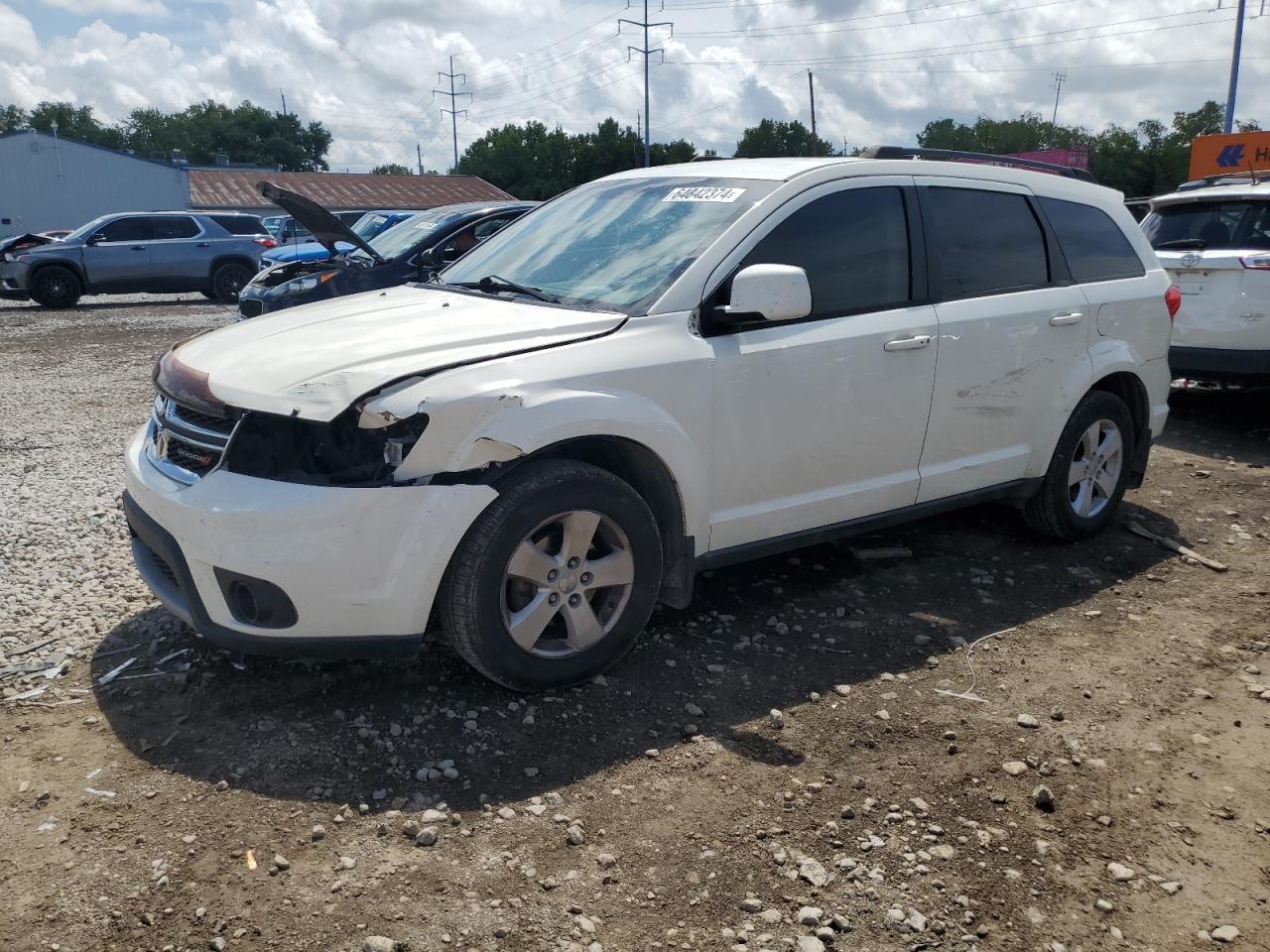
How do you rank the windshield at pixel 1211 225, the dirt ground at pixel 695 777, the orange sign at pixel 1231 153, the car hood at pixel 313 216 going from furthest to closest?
the orange sign at pixel 1231 153 < the windshield at pixel 1211 225 < the car hood at pixel 313 216 < the dirt ground at pixel 695 777

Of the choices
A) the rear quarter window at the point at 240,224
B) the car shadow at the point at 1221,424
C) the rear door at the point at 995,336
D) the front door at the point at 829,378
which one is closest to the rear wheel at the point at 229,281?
the rear quarter window at the point at 240,224

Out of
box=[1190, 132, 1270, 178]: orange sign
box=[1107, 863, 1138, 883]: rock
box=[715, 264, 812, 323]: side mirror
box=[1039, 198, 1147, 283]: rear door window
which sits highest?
box=[1190, 132, 1270, 178]: orange sign

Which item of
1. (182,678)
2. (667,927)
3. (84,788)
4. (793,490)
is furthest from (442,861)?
(793,490)

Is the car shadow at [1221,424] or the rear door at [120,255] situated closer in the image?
the car shadow at [1221,424]

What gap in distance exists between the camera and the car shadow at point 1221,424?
7566 mm

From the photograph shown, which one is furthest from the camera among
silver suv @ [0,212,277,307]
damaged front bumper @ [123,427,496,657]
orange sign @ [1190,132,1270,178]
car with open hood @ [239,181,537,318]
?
orange sign @ [1190,132,1270,178]

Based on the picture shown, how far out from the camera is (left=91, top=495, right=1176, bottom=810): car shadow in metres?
3.17

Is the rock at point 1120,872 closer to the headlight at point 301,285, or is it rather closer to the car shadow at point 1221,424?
the car shadow at point 1221,424

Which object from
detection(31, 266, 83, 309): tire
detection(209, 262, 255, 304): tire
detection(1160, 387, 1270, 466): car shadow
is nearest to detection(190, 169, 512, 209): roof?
detection(209, 262, 255, 304): tire

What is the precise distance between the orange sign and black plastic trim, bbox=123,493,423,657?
30.6m

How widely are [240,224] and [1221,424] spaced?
56.8 feet

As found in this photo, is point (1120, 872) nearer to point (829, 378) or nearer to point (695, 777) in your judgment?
point (695, 777)

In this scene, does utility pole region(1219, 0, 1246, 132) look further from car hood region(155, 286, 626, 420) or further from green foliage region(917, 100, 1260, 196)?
car hood region(155, 286, 626, 420)

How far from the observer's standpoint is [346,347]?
11.5ft
